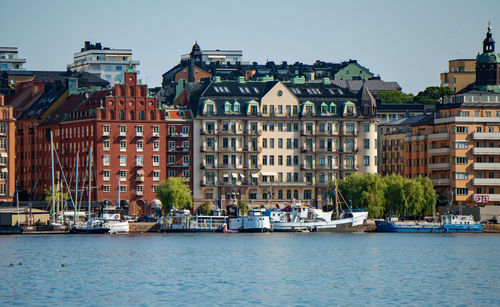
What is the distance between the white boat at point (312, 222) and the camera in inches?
7736

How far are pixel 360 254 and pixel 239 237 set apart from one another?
4306 centimetres

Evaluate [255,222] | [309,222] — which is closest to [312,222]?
[309,222]

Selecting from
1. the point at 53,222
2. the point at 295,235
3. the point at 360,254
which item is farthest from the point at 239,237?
the point at 360,254

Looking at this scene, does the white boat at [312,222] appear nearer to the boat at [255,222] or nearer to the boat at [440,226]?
the boat at [255,222]

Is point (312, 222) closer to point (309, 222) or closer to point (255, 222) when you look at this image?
point (309, 222)

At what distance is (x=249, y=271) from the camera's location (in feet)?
384

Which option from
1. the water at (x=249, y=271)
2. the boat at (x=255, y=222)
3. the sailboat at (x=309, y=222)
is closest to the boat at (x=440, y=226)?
the sailboat at (x=309, y=222)

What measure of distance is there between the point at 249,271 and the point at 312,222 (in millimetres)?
80970

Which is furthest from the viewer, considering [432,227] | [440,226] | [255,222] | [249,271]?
A: [432,227]

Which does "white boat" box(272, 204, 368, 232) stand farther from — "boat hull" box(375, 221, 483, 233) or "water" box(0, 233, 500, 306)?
"water" box(0, 233, 500, 306)

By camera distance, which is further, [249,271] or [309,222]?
[309,222]

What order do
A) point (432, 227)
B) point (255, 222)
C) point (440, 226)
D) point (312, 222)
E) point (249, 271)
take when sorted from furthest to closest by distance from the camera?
point (432, 227) → point (440, 226) → point (312, 222) → point (255, 222) → point (249, 271)

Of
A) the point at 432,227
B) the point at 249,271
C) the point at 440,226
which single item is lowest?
the point at 249,271

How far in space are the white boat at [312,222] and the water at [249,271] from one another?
20.7 meters
